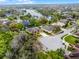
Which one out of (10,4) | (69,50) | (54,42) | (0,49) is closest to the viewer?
(0,49)

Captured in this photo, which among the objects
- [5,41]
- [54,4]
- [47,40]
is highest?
[5,41]

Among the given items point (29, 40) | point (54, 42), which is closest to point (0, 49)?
point (29, 40)

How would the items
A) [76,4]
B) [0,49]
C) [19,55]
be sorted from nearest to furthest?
[19,55] → [0,49] → [76,4]

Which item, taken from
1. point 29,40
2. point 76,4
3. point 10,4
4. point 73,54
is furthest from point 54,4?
point 29,40

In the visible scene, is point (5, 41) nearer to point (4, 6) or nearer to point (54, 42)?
point (54, 42)

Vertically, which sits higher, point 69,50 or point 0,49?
point 0,49

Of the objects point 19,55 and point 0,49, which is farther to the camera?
point 0,49

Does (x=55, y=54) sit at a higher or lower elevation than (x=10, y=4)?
higher

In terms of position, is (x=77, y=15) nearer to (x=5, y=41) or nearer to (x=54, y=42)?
(x=54, y=42)

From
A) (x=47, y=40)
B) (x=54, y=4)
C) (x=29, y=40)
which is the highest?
(x=29, y=40)
